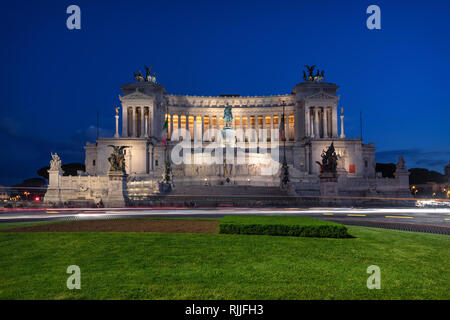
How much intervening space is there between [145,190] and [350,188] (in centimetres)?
3110

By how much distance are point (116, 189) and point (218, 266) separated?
1215 inches

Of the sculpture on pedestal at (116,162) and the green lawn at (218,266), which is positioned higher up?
Answer: the sculpture on pedestal at (116,162)

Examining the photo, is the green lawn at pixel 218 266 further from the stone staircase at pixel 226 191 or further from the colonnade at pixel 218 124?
the colonnade at pixel 218 124

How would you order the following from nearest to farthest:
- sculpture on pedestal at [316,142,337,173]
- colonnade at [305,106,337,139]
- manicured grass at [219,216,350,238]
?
manicured grass at [219,216,350,238], sculpture on pedestal at [316,142,337,173], colonnade at [305,106,337,139]

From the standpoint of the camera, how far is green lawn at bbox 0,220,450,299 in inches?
264

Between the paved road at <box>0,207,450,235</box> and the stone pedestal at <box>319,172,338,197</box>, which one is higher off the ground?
the stone pedestal at <box>319,172,338,197</box>

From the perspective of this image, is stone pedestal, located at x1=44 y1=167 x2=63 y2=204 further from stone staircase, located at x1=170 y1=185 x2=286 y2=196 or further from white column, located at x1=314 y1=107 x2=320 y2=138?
white column, located at x1=314 y1=107 x2=320 y2=138

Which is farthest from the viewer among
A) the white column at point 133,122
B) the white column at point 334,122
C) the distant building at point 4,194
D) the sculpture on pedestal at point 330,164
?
the white column at point 334,122

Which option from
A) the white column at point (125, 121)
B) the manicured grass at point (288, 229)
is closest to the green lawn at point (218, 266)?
the manicured grass at point (288, 229)

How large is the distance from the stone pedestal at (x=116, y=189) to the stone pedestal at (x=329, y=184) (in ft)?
77.4

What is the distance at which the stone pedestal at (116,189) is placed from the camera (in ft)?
117

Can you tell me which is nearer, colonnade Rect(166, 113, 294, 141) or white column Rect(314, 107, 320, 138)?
white column Rect(314, 107, 320, 138)

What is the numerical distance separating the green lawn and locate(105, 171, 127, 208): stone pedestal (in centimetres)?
2312

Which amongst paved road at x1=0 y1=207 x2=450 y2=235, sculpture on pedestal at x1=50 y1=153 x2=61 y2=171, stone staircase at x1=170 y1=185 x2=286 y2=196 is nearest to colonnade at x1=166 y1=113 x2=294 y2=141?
sculpture on pedestal at x1=50 y1=153 x2=61 y2=171
